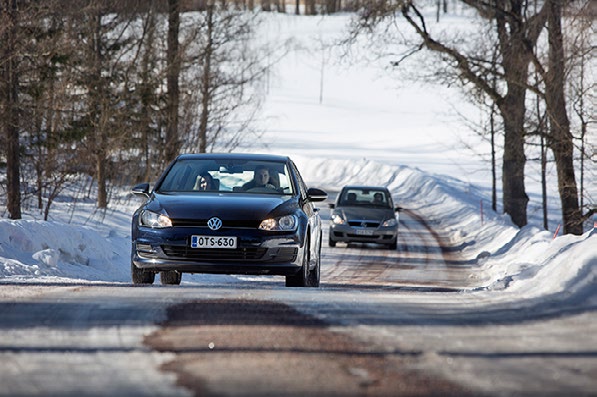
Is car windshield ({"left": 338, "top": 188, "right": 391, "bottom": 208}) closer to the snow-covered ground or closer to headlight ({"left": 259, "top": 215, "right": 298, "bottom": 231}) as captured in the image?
the snow-covered ground

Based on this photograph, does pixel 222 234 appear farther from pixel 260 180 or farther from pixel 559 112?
pixel 559 112

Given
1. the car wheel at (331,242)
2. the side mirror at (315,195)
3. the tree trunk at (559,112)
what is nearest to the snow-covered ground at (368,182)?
the tree trunk at (559,112)

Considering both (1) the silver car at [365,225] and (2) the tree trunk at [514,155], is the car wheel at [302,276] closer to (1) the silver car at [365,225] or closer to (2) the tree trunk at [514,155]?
(1) the silver car at [365,225]

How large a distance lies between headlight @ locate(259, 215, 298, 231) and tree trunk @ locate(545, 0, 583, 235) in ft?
51.5

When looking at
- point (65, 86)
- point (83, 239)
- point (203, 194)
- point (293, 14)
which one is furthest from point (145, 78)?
point (293, 14)

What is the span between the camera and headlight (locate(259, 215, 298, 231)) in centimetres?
1138

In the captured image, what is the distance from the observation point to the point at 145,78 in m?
35.1

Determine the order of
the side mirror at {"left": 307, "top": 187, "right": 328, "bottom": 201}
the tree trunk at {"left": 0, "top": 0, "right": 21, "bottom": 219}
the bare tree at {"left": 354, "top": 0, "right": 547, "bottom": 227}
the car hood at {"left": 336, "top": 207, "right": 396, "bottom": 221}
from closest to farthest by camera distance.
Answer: the side mirror at {"left": 307, "top": 187, "right": 328, "bottom": 201}, the tree trunk at {"left": 0, "top": 0, "right": 21, "bottom": 219}, the car hood at {"left": 336, "top": 207, "right": 396, "bottom": 221}, the bare tree at {"left": 354, "top": 0, "right": 547, "bottom": 227}

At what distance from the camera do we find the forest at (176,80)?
24922 millimetres

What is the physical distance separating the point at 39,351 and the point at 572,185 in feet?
72.3

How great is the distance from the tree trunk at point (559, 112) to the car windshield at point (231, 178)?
14735mm

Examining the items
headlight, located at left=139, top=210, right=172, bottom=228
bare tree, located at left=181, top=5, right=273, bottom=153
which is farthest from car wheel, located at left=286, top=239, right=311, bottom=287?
bare tree, located at left=181, top=5, right=273, bottom=153

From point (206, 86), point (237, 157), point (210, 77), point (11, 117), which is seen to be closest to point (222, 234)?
point (237, 157)

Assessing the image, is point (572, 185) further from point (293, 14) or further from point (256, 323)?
point (293, 14)
